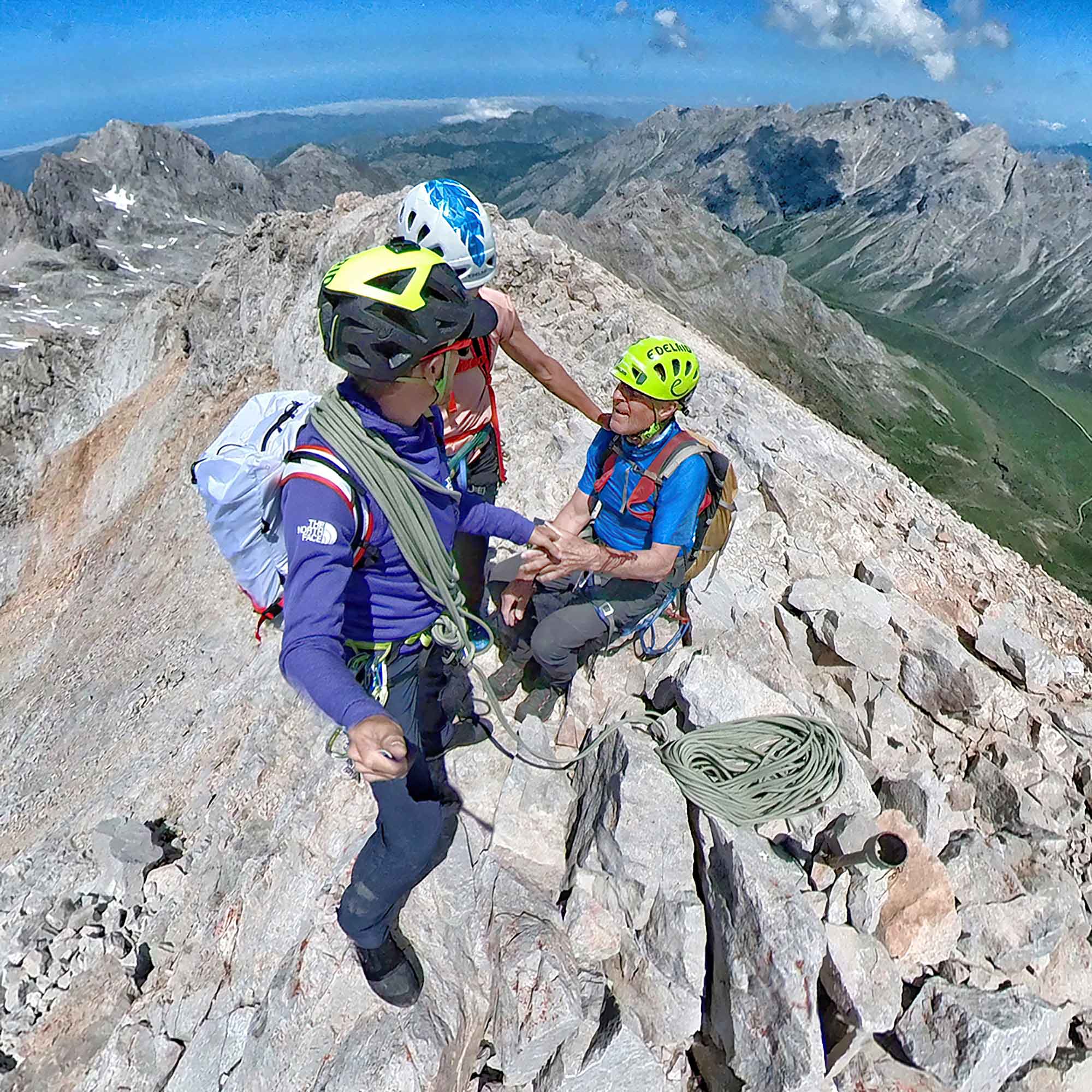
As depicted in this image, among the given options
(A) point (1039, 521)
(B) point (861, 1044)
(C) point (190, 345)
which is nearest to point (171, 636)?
(B) point (861, 1044)

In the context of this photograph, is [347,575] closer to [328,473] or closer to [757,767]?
[328,473]

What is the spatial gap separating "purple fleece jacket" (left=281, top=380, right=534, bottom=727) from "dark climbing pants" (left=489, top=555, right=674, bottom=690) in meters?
2.02

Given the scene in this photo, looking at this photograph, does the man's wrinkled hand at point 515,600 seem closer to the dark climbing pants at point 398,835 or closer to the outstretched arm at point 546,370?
the outstretched arm at point 546,370

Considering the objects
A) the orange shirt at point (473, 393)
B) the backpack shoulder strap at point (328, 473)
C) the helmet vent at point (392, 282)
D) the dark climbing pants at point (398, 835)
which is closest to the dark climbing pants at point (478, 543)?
the orange shirt at point (473, 393)

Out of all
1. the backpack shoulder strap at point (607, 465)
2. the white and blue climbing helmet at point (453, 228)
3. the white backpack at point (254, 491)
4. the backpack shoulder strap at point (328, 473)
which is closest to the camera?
the backpack shoulder strap at point (328, 473)

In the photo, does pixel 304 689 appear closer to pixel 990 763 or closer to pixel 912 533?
pixel 990 763

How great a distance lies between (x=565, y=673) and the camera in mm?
7633

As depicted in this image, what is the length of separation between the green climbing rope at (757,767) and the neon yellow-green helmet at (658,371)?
330cm

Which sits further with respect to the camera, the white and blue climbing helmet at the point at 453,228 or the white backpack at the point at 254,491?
the white and blue climbing helmet at the point at 453,228

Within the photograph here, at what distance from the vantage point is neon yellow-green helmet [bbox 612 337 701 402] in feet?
23.4

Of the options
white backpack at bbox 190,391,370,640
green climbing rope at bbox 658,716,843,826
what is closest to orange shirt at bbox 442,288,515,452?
white backpack at bbox 190,391,370,640

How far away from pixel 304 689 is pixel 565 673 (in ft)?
13.2

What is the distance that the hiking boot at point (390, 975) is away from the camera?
5.52 meters

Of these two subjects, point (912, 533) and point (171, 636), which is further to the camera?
point (171, 636)
